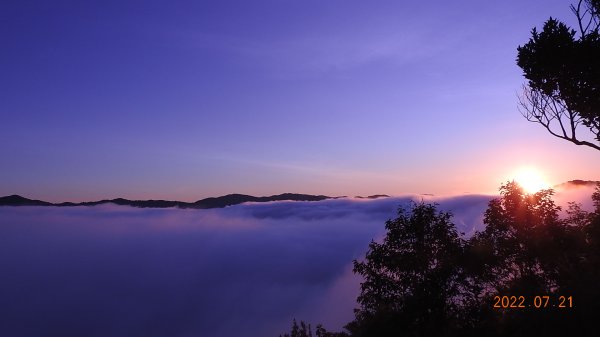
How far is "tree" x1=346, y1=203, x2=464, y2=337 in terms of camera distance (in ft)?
63.6

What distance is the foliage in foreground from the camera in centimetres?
1931

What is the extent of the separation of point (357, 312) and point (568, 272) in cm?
1380

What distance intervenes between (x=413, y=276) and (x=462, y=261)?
3.19m

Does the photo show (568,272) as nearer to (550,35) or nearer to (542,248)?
(542,248)

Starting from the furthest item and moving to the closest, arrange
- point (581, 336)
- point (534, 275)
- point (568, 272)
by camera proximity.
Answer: point (534, 275) < point (568, 272) < point (581, 336)

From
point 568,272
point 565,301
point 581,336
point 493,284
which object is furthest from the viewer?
point 493,284

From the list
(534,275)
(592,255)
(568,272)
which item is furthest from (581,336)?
(534,275)

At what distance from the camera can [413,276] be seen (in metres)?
22.3

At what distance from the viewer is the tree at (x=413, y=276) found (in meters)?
19.4

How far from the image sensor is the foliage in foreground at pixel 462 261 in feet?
63.4

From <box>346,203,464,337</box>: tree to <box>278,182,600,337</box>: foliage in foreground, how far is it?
2.0 inches

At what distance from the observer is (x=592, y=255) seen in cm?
1812

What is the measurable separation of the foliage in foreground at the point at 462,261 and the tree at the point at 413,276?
50mm

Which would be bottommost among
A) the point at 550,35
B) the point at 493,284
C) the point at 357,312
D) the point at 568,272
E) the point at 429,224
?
the point at 357,312
